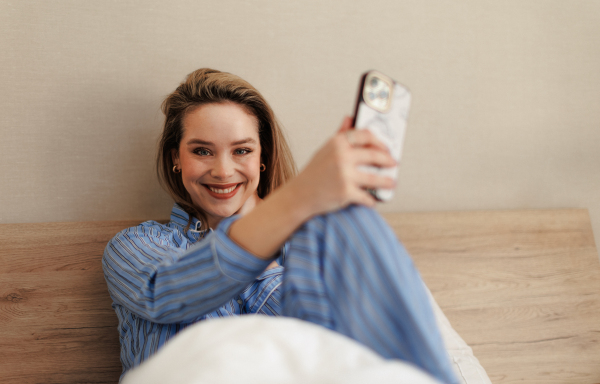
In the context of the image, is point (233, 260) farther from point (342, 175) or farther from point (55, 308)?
point (55, 308)

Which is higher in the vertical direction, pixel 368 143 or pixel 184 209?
pixel 368 143

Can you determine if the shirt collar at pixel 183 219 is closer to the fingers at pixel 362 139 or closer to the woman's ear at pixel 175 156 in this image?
the woman's ear at pixel 175 156

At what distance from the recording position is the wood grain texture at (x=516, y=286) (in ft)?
3.86

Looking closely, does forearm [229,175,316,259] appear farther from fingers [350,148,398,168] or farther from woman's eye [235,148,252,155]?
woman's eye [235,148,252,155]

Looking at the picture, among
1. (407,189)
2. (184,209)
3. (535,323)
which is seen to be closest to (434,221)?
(407,189)

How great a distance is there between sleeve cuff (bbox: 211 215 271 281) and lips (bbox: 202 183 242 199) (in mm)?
380

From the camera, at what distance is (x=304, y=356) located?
1.40 ft

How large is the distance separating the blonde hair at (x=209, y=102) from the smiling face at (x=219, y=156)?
21mm

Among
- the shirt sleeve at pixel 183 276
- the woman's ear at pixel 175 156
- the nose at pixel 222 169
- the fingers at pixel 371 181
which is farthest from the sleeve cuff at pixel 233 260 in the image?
the woman's ear at pixel 175 156

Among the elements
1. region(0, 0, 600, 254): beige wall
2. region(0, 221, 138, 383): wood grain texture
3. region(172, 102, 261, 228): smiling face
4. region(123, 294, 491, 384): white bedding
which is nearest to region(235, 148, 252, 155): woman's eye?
region(172, 102, 261, 228): smiling face

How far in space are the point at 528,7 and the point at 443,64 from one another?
1.09 feet

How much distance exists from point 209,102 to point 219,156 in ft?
0.39

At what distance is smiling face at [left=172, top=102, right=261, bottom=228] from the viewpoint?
35.7 inches

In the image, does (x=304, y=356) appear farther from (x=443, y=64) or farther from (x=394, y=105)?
(x=443, y=64)
